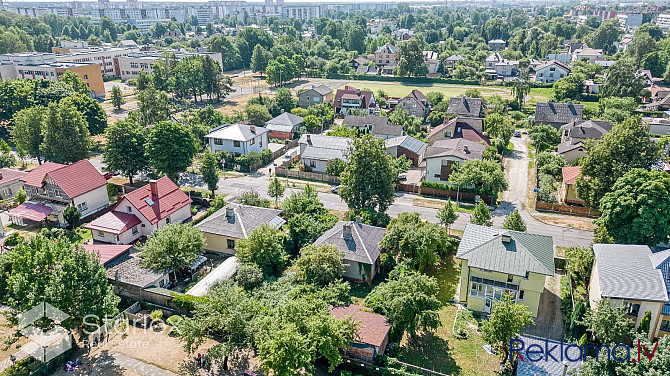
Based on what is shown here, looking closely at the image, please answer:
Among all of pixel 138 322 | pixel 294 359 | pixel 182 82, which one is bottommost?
pixel 138 322

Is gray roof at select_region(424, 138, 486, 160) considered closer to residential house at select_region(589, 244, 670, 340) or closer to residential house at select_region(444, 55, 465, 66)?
residential house at select_region(589, 244, 670, 340)

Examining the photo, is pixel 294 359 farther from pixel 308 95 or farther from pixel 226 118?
pixel 308 95

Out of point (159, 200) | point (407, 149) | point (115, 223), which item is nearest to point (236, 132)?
point (159, 200)

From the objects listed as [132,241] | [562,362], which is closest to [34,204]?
[132,241]

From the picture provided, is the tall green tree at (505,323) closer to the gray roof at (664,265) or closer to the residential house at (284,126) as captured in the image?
the gray roof at (664,265)

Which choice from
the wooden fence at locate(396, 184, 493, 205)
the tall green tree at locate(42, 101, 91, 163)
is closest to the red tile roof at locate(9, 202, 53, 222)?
the tall green tree at locate(42, 101, 91, 163)

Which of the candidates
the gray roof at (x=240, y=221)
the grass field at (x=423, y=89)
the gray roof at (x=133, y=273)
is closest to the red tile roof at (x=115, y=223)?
the gray roof at (x=133, y=273)

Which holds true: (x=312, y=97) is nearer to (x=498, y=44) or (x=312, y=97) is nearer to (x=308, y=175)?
(x=308, y=175)
